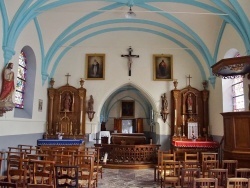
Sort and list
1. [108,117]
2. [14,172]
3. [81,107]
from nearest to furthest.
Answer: [14,172] < [81,107] < [108,117]

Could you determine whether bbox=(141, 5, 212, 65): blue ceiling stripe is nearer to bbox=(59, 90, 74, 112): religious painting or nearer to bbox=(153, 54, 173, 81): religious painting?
bbox=(153, 54, 173, 81): religious painting

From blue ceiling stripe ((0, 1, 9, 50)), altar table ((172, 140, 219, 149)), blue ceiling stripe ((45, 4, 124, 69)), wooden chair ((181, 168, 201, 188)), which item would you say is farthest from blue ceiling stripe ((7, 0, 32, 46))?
altar table ((172, 140, 219, 149))

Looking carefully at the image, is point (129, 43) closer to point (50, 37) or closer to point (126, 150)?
point (50, 37)

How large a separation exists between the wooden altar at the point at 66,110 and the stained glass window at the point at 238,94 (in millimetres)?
6254

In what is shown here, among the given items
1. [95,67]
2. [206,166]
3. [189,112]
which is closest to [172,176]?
[206,166]

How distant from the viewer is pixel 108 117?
1875 centimetres

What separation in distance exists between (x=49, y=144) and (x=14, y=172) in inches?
215

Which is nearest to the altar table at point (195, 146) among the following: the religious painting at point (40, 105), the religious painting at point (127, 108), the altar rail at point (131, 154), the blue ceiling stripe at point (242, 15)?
the altar rail at point (131, 154)

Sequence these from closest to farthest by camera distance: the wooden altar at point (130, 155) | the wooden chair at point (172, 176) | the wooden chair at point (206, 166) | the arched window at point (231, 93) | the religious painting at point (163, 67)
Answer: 1. the wooden chair at point (206, 166)
2. the wooden chair at point (172, 176)
3. the arched window at point (231, 93)
4. the wooden altar at point (130, 155)
5. the religious painting at point (163, 67)

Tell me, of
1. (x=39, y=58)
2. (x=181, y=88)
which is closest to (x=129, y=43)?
(x=181, y=88)

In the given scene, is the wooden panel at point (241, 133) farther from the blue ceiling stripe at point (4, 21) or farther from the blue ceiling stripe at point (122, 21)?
the blue ceiling stripe at point (4, 21)

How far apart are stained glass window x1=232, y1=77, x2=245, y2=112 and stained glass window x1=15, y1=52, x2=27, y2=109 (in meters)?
8.10

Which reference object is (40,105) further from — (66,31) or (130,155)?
(130,155)

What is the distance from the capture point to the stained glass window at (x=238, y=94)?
8.94m
